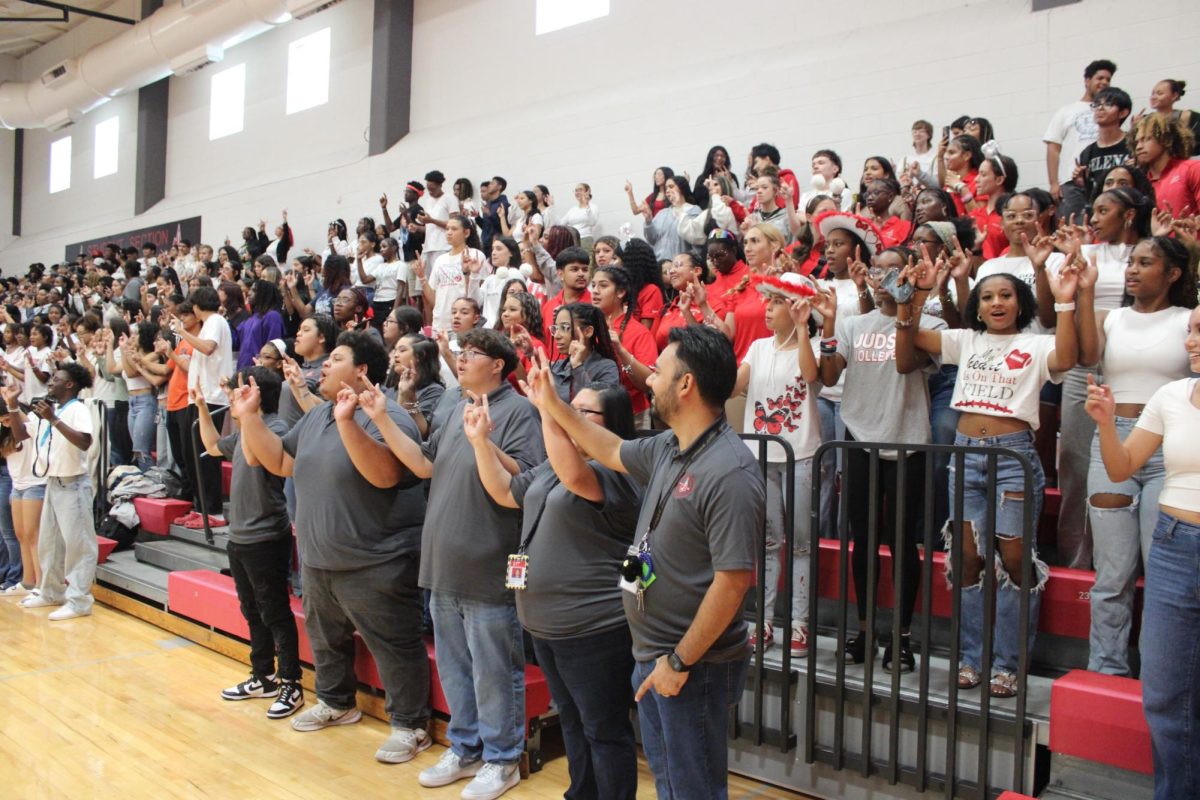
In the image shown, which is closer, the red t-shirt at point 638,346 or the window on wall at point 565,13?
the red t-shirt at point 638,346

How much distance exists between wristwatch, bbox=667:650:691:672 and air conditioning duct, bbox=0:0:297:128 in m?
11.4

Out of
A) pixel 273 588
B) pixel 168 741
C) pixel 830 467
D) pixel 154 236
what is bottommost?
pixel 168 741

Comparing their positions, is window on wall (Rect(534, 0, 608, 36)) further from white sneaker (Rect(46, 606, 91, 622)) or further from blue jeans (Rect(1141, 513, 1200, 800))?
blue jeans (Rect(1141, 513, 1200, 800))

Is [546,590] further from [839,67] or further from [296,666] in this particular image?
[839,67]

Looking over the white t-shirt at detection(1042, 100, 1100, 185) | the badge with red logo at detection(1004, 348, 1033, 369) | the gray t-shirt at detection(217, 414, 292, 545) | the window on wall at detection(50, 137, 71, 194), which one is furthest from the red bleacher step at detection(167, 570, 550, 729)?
the window on wall at detection(50, 137, 71, 194)

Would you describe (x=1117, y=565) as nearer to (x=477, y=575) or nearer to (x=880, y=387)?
(x=880, y=387)

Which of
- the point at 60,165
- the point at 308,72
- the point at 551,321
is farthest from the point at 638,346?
the point at 60,165

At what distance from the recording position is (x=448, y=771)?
12.0 ft

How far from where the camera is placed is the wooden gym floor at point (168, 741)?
3.66m

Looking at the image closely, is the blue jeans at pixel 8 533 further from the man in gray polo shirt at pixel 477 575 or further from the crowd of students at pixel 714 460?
the man in gray polo shirt at pixel 477 575

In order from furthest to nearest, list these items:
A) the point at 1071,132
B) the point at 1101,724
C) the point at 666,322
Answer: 1. the point at 1071,132
2. the point at 666,322
3. the point at 1101,724

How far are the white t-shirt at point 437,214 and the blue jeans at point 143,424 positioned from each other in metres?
3.07

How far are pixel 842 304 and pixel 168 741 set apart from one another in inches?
135

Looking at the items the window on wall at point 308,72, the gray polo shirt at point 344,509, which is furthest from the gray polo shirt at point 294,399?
the window on wall at point 308,72
